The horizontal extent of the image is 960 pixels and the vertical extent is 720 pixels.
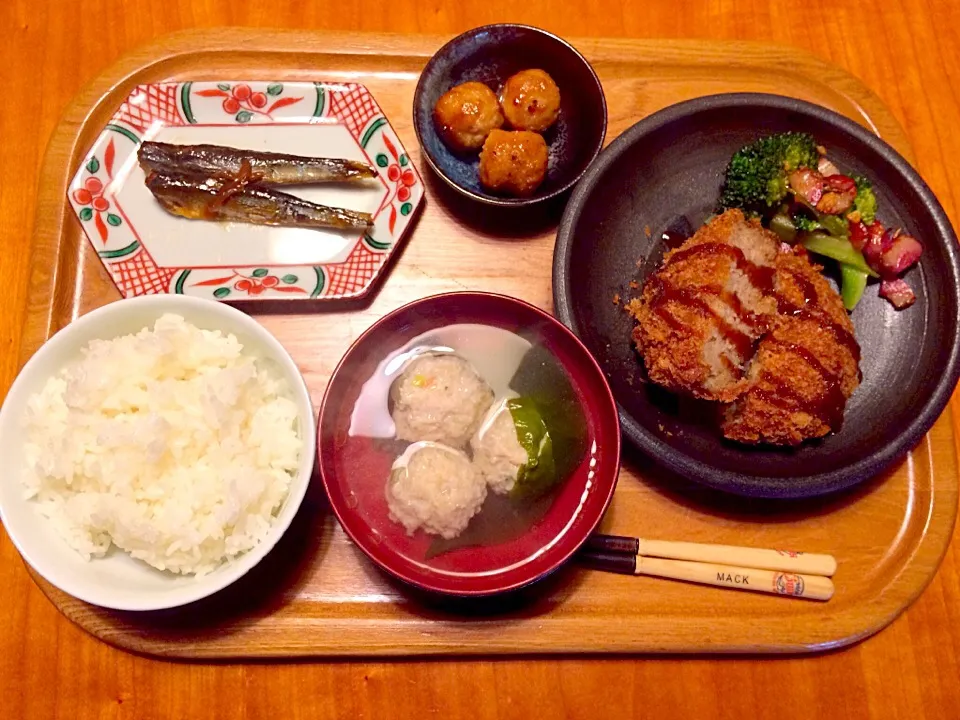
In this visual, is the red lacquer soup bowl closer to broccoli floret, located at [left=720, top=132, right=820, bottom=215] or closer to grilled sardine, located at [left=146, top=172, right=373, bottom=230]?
grilled sardine, located at [left=146, top=172, right=373, bottom=230]

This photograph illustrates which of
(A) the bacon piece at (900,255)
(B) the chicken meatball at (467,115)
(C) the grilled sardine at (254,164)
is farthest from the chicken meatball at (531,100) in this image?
(A) the bacon piece at (900,255)

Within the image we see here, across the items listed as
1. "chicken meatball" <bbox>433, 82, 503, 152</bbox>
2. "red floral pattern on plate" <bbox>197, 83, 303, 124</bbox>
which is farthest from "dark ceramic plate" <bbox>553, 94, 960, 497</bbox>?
"red floral pattern on plate" <bbox>197, 83, 303, 124</bbox>

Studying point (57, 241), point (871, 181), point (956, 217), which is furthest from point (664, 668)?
point (57, 241)

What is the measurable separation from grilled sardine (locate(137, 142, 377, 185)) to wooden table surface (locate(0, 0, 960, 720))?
45 cm

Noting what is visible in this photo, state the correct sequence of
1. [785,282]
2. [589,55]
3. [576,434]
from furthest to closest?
1. [589,55]
2. [785,282]
3. [576,434]

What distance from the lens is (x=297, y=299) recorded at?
2.01m

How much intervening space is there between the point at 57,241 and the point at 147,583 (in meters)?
1.08

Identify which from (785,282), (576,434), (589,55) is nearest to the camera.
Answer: (576,434)

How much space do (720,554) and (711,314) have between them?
66 cm

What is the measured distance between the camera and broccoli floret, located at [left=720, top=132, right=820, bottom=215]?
81.1 inches

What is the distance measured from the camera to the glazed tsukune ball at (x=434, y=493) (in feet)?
5.70

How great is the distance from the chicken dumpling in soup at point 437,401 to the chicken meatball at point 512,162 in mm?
542

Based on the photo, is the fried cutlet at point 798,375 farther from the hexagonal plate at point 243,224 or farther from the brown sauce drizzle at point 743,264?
the hexagonal plate at point 243,224

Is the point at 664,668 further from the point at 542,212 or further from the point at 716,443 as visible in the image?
the point at 542,212
